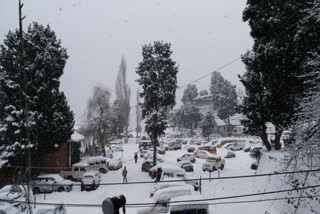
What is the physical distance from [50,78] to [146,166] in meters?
14.1

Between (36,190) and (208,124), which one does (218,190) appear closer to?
(36,190)

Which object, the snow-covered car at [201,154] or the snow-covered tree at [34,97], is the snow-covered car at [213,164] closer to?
the snow-covered car at [201,154]

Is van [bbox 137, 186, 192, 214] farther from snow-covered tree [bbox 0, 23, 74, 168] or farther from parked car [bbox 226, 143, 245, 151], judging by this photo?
parked car [bbox 226, 143, 245, 151]

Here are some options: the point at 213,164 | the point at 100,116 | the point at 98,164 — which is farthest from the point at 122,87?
the point at 213,164

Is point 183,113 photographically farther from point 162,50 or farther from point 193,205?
point 193,205

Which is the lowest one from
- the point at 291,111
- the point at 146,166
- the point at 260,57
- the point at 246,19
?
the point at 146,166

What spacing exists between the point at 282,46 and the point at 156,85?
25.0 metres

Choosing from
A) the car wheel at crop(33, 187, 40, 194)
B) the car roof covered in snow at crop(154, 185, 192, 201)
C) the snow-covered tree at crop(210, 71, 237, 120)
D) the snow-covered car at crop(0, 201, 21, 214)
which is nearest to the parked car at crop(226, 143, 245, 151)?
the snow-covered tree at crop(210, 71, 237, 120)

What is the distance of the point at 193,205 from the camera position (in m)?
14.9

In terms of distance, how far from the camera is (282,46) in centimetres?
1509

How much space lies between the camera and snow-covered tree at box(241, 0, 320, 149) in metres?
13.8

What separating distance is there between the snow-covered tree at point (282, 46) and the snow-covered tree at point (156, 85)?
22.1 meters

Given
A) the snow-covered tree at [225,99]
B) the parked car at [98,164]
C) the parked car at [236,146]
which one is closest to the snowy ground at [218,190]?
the parked car at [98,164]

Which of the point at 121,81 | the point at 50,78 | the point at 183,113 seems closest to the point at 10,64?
the point at 50,78
